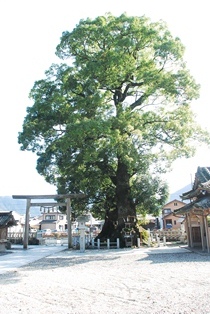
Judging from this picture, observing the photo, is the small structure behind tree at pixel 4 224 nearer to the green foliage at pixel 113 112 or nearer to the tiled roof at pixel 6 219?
the tiled roof at pixel 6 219

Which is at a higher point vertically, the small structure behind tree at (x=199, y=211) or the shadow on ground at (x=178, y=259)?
the small structure behind tree at (x=199, y=211)

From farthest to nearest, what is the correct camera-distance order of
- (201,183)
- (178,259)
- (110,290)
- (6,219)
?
(6,219), (201,183), (178,259), (110,290)

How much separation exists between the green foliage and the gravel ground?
712cm

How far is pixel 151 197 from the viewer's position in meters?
19.2

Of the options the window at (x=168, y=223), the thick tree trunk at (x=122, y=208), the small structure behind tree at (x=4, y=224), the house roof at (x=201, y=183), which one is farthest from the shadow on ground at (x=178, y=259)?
the window at (x=168, y=223)

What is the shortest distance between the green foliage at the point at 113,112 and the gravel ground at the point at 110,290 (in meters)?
7.12

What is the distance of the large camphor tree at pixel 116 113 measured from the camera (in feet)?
51.0

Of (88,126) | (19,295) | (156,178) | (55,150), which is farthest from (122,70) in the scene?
(19,295)

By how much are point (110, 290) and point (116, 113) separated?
11175mm

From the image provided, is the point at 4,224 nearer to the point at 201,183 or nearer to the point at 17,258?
the point at 17,258

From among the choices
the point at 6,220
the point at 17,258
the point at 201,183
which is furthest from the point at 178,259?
the point at 6,220

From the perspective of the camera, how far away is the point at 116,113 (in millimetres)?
16203

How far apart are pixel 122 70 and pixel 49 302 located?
13.7m

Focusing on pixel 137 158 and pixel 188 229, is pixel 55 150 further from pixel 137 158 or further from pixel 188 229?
pixel 188 229
